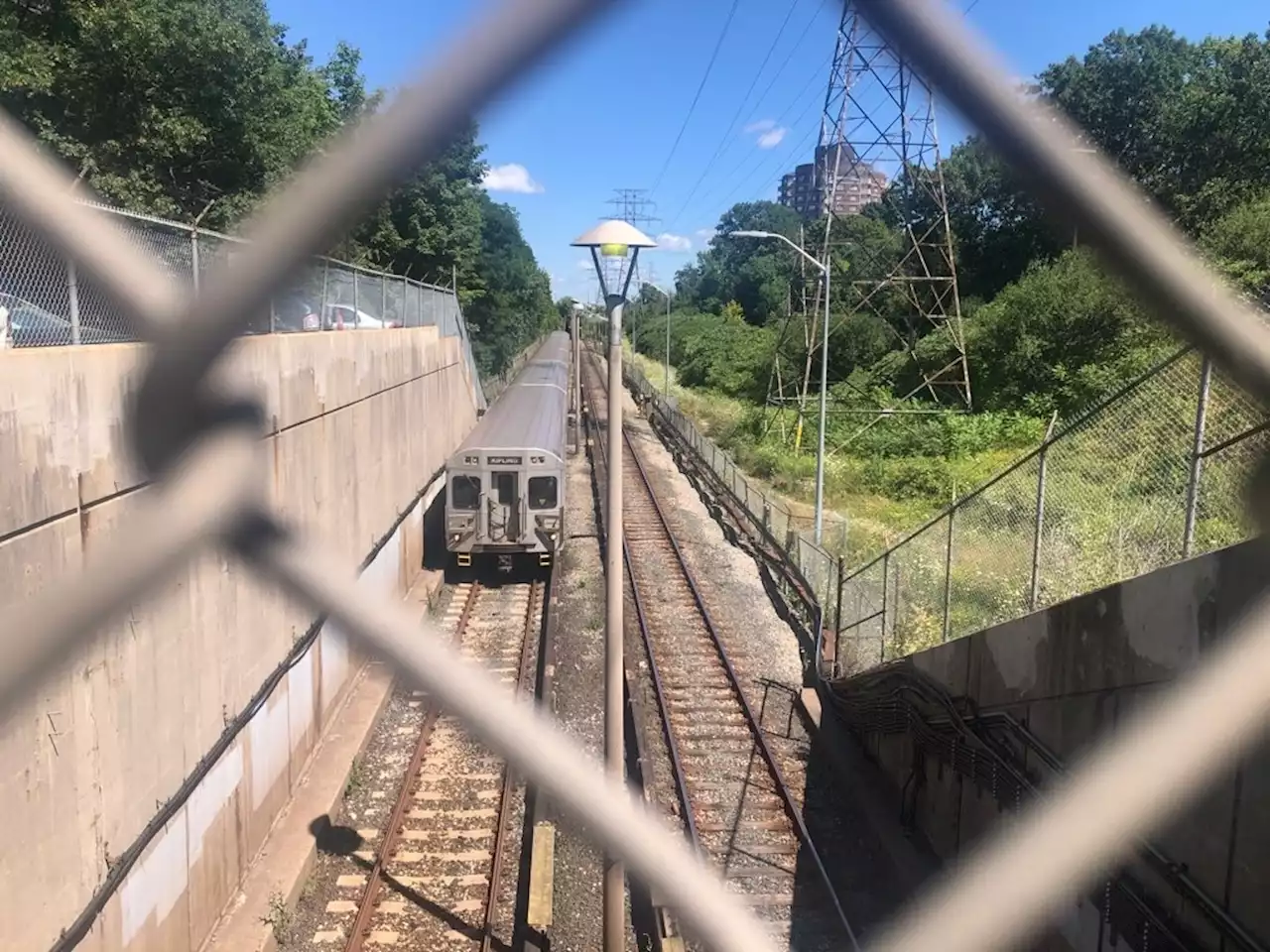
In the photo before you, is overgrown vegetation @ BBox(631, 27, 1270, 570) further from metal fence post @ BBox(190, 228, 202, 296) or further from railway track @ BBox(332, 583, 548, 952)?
metal fence post @ BBox(190, 228, 202, 296)

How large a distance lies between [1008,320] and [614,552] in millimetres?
21405

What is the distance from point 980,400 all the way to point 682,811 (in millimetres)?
20481

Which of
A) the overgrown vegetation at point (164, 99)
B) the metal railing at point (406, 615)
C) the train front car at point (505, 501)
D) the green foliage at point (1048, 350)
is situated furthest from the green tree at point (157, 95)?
the metal railing at point (406, 615)

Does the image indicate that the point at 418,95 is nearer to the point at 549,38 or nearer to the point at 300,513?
the point at 549,38

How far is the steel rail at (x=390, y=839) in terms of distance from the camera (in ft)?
22.7

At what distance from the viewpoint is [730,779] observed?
941 centimetres

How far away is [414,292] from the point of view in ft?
59.9

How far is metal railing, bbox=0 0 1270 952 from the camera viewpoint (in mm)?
784

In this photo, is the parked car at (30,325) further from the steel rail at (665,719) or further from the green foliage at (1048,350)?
the green foliage at (1048,350)

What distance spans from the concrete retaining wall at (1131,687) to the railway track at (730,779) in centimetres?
122

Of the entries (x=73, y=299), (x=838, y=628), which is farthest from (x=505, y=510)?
(x=73, y=299)

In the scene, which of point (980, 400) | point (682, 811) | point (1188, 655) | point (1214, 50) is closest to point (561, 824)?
point (682, 811)

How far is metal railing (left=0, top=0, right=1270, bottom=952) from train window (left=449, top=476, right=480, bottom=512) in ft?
48.9

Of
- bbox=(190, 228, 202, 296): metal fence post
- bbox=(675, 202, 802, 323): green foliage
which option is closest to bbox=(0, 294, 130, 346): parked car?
bbox=(190, 228, 202, 296): metal fence post
